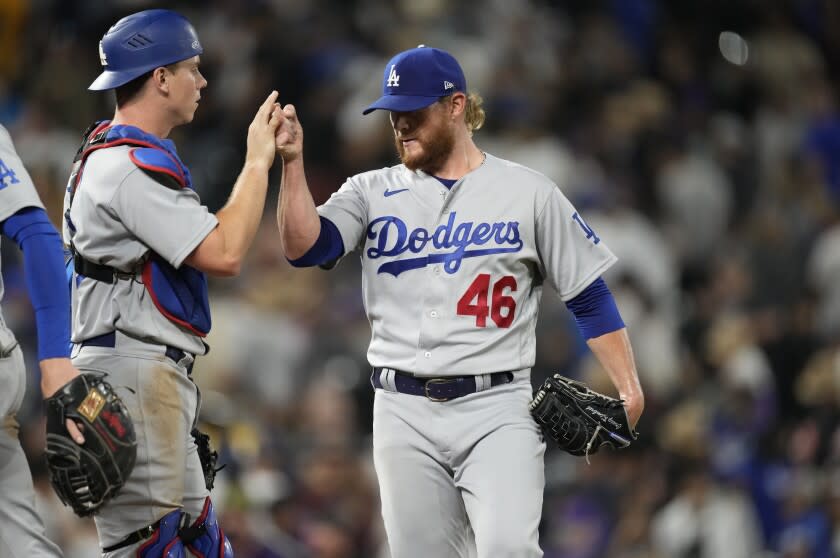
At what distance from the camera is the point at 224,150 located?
9.12m

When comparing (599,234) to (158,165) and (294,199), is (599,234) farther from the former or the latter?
(158,165)

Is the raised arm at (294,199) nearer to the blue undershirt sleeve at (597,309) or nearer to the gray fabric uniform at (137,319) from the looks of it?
the gray fabric uniform at (137,319)

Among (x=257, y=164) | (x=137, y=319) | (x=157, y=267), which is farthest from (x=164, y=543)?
(x=257, y=164)

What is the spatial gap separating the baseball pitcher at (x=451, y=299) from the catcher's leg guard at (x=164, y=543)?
746mm

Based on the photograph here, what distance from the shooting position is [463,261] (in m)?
4.31

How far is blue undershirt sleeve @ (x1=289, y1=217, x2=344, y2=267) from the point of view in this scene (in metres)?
4.28

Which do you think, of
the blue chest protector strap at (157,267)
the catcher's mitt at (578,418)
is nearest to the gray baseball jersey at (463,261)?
the catcher's mitt at (578,418)

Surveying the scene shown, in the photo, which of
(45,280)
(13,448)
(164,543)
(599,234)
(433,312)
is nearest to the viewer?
(45,280)

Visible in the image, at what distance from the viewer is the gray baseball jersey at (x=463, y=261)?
4285 millimetres

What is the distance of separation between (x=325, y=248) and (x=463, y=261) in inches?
17.4

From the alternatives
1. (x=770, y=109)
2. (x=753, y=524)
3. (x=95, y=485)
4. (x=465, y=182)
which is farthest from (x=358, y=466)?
(x=770, y=109)

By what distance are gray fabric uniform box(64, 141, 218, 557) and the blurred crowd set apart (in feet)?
7.30

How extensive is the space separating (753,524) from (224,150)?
4.18 meters

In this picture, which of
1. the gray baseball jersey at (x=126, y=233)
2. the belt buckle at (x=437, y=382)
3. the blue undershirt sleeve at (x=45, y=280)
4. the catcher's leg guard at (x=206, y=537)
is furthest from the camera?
the belt buckle at (x=437, y=382)
